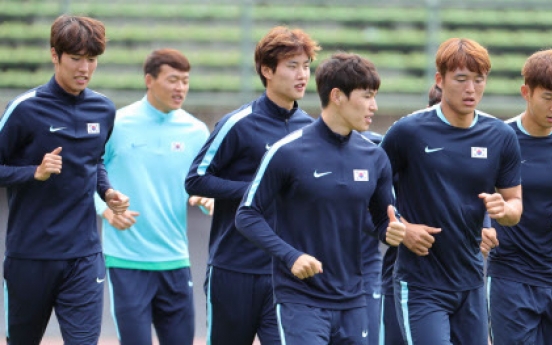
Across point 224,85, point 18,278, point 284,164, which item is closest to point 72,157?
point 18,278

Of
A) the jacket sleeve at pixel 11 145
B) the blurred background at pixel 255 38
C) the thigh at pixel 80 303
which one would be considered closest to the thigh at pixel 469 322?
the thigh at pixel 80 303

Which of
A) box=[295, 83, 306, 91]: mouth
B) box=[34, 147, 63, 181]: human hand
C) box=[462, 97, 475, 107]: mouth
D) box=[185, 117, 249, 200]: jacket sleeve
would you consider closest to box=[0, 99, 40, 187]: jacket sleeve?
box=[34, 147, 63, 181]: human hand

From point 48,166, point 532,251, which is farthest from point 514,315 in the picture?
point 48,166

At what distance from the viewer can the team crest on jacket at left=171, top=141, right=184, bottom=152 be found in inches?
355

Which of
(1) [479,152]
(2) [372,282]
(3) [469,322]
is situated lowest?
(2) [372,282]

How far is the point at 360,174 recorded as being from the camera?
6.70 metres

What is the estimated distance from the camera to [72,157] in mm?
7840

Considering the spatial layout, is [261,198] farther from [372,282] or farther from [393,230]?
[372,282]

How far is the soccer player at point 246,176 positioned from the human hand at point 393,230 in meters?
1.21

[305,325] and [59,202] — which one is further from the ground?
[59,202]

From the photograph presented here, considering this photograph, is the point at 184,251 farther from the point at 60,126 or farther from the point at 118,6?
the point at 118,6

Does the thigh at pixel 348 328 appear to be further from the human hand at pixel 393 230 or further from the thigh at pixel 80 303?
the thigh at pixel 80 303

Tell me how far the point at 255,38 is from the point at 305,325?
781 cm

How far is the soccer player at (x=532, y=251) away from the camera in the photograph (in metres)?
7.88
